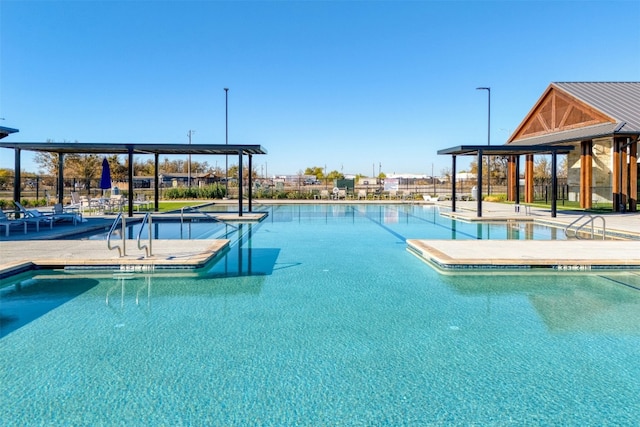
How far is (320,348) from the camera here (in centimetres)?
428

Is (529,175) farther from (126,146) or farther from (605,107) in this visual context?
(126,146)

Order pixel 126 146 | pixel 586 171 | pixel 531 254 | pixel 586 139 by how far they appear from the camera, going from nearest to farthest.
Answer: pixel 531 254, pixel 126 146, pixel 586 139, pixel 586 171

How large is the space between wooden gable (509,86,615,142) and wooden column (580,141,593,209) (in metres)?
1.42

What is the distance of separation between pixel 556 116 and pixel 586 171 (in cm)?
532

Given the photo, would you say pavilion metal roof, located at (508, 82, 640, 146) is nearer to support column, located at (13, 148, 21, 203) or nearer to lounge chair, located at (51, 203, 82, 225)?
lounge chair, located at (51, 203, 82, 225)

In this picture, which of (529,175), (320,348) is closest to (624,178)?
(529,175)

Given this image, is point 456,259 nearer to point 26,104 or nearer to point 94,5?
point 94,5

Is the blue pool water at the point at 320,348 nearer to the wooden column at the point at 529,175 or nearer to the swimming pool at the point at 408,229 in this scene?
the swimming pool at the point at 408,229

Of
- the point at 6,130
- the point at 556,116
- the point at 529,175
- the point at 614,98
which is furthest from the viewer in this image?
the point at 529,175

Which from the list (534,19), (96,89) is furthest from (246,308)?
(96,89)

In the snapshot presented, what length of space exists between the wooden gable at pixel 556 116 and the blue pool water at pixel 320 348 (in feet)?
55.7

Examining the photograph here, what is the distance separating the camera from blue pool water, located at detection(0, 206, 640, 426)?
311cm

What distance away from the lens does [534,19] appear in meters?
19.0

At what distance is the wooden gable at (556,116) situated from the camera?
70.2 feet
